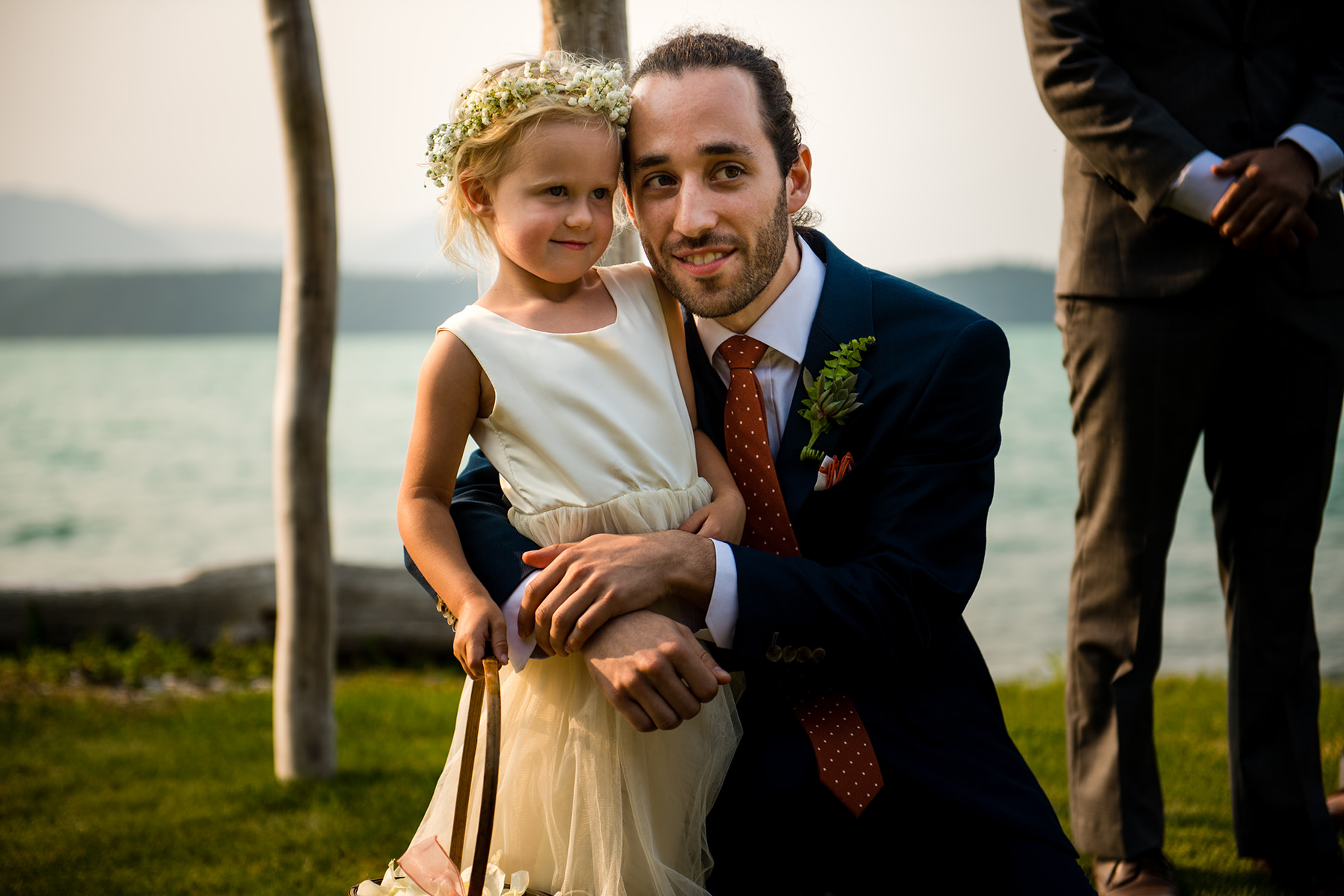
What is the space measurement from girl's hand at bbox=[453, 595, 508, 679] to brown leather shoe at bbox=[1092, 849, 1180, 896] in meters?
1.76

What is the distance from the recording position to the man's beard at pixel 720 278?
195 centimetres

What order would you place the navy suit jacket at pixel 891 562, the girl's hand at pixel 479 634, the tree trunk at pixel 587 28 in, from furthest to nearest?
the tree trunk at pixel 587 28
the navy suit jacket at pixel 891 562
the girl's hand at pixel 479 634

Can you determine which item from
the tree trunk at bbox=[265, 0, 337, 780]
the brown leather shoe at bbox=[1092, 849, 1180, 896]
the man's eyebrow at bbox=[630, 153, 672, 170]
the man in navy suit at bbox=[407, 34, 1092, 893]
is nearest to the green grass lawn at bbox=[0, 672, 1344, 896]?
the brown leather shoe at bbox=[1092, 849, 1180, 896]

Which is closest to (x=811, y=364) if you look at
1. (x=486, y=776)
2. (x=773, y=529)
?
(x=773, y=529)

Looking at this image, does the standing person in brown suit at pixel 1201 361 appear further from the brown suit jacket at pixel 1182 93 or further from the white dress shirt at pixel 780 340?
the white dress shirt at pixel 780 340

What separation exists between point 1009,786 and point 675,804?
613mm

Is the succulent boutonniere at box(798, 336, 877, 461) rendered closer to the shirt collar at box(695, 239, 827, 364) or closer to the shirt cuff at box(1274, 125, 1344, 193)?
the shirt collar at box(695, 239, 827, 364)

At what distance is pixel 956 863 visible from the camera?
183 centimetres

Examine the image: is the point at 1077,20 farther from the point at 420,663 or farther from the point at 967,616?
the point at 967,616

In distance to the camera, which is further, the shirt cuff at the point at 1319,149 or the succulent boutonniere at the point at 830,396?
the shirt cuff at the point at 1319,149

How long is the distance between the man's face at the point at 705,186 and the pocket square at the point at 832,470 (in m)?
0.35

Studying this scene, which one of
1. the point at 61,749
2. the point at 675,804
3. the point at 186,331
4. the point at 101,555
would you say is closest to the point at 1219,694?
the point at 675,804

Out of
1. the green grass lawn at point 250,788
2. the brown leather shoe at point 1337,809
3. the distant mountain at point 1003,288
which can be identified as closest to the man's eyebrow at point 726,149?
the green grass lawn at point 250,788

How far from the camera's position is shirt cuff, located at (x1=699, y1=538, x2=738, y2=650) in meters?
1.68
